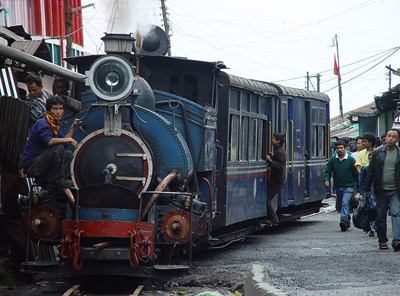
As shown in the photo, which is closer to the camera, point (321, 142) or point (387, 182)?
point (387, 182)

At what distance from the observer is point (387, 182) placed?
10.6 meters

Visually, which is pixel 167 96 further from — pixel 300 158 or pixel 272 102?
pixel 300 158

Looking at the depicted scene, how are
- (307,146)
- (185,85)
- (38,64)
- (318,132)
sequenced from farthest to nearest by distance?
(318,132), (307,146), (185,85), (38,64)

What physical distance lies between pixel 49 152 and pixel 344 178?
783cm

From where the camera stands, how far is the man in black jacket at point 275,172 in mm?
13047

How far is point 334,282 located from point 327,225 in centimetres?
829

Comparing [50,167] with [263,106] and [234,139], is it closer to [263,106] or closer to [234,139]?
[234,139]

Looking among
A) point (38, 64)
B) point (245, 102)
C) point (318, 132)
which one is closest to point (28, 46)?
point (38, 64)

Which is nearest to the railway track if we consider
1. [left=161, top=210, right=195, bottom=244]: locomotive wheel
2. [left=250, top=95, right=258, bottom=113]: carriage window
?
[left=161, top=210, right=195, bottom=244]: locomotive wheel

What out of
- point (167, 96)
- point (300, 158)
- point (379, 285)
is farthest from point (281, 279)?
point (300, 158)

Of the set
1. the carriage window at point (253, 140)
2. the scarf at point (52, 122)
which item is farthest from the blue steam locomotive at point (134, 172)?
the carriage window at point (253, 140)

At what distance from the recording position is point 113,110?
303 inches

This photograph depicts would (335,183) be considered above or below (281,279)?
above

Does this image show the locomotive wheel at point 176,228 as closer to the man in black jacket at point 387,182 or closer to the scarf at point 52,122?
the scarf at point 52,122
